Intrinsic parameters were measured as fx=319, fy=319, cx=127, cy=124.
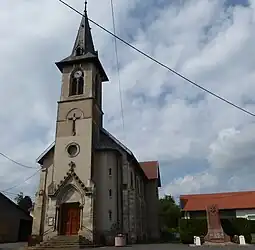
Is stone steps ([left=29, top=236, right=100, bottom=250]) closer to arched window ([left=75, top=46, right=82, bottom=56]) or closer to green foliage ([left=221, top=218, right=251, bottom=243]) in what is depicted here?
green foliage ([left=221, top=218, right=251, bottom=243])

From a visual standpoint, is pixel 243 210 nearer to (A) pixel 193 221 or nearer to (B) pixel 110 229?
(A) pixel 193 221

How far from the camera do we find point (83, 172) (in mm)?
29219

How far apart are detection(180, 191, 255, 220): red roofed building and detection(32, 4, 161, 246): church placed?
17.1m

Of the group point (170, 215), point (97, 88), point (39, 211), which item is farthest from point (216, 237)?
point (170, 215)

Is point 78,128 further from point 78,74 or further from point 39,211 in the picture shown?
point 39,211

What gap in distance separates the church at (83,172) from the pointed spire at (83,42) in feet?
0.54

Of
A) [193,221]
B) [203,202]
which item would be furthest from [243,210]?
[193,221]

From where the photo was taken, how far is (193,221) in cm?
2927

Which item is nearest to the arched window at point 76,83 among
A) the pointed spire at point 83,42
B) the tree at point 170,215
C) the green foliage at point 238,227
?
the pointed spire at point 83,42

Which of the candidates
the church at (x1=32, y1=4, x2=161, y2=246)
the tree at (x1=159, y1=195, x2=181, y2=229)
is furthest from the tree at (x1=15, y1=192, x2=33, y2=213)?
the church at (x1=32, y1=4, x2=161, y2=246)

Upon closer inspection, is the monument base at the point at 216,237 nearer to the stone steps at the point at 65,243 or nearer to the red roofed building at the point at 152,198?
the stone steps at the point at 65,243

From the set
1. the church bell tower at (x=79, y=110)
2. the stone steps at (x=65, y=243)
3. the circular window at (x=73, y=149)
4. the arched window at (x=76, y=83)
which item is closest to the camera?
the stone steps at (x=65, y=243)

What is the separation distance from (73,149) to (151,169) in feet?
70.7

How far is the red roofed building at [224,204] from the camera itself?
45406 millimetres
